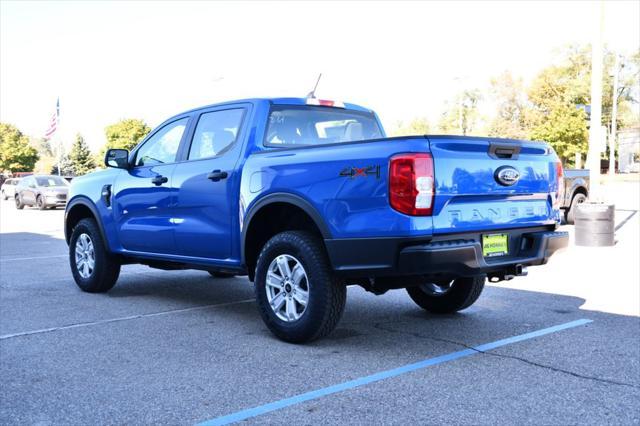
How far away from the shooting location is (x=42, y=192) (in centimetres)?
2689

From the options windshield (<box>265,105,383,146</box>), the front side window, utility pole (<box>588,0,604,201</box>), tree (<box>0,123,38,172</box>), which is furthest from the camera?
tree (<box>0,123,38,172</box>)

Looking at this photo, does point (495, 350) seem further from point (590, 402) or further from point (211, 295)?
point (211, 295)

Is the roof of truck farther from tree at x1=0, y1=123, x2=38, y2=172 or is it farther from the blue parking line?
tree at x1=0, y1=123, x2=38, y2=172

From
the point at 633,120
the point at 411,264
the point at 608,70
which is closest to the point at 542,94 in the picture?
the point at 608,70

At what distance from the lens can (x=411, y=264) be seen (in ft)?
14.2

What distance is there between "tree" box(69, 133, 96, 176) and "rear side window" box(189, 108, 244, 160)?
9240 centimetres

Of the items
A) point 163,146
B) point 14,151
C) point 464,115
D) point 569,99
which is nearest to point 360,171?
point 163,146

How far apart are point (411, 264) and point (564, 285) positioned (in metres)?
4.27

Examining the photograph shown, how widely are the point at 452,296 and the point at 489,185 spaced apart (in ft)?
5.41

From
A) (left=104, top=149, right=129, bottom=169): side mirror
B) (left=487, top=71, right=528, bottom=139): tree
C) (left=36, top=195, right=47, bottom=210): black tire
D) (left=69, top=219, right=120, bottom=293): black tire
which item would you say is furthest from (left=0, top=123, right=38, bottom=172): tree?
(left=104, top=149, right=129, bottom=169): side mirror

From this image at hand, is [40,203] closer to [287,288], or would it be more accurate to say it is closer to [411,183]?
[287,288]

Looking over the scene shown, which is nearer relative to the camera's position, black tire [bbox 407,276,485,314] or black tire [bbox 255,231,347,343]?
black tire [bbox 255,231,347,343]

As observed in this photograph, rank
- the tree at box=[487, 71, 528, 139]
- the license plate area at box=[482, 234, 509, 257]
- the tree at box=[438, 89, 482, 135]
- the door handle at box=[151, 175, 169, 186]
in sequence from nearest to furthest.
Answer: the license plate area at box=[482, 234, 509, 257] < the door handle at box=[151, 175, 169, 186] < the tree at box=[487, 71, 528, 139] < the tree at box=[438, 89, 482, 135]

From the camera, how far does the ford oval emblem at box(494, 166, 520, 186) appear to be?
4789mm
